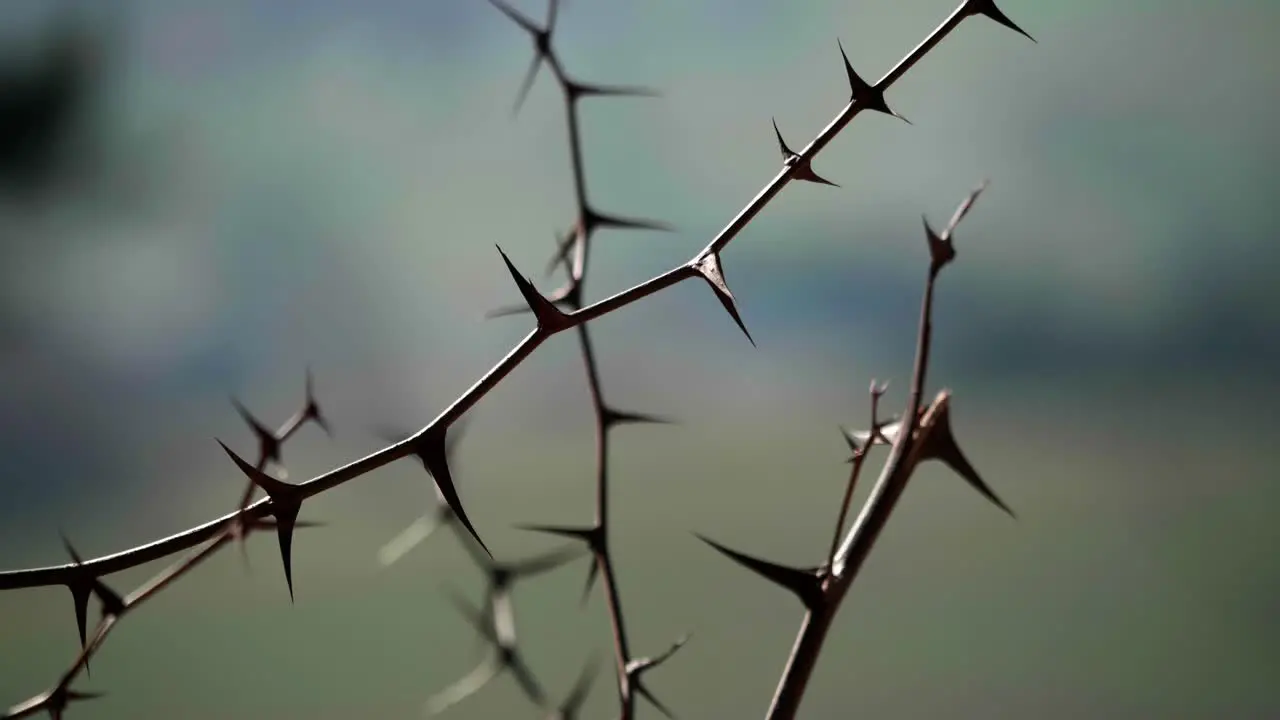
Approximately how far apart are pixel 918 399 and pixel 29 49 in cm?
116

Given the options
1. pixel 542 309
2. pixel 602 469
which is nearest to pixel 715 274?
pixel 542 309

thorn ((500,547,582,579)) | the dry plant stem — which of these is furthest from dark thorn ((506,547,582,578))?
the dry plant stem

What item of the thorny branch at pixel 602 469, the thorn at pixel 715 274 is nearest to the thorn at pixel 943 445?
the thorny branch at pixel 602 469

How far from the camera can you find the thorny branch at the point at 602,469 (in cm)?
23

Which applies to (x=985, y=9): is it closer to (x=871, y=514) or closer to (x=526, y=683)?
(x=871, y=514)

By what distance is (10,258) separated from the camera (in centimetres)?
121

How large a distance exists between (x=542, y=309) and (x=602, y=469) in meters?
0.18

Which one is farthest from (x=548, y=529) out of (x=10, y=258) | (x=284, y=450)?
(x=10, y=258)

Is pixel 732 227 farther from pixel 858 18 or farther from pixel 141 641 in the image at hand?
pixel 141 641

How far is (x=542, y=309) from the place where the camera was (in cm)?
25

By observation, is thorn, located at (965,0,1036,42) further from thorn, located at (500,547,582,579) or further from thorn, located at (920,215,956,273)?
thorn, located at (500,547,582,579)

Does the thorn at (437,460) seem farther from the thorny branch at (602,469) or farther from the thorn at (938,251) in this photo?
the thorn at (938,251)

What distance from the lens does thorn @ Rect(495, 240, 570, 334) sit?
243 mm

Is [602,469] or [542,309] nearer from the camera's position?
[542,309]
